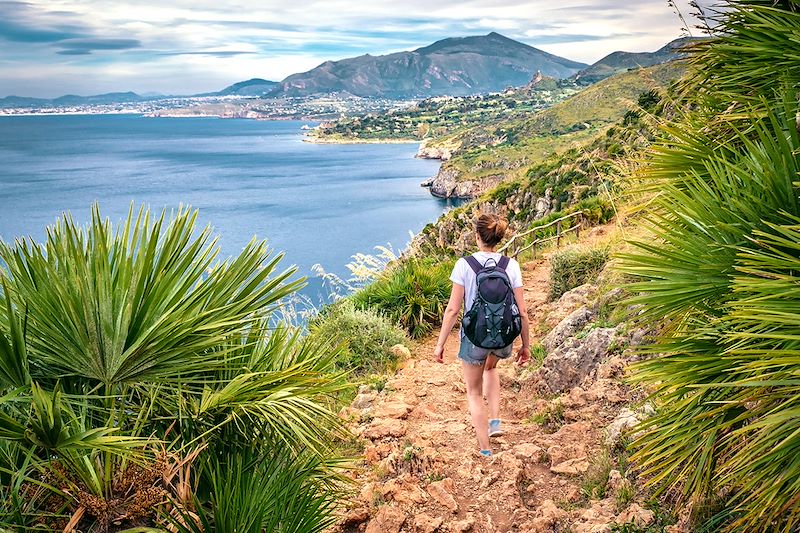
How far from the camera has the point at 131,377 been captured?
273cm

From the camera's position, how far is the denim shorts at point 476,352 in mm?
4598

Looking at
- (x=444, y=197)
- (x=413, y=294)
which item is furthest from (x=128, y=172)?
(x=413, y=294)

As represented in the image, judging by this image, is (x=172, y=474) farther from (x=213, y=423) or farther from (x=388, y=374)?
(x=388, y=374)

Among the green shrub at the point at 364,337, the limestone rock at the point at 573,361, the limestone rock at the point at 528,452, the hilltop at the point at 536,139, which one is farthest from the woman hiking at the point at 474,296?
the hilltop at the point at 536,139

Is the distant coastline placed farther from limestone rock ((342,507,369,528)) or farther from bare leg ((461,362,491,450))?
limestone rock ((342,507,369,528))

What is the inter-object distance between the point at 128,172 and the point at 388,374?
116m

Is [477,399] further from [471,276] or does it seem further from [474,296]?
[471,276]

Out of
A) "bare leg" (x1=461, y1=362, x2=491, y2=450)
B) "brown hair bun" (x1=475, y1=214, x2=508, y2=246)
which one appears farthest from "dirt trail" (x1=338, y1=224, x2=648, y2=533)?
"brown hair bun" (x1=475, y1=214, x2=508, y2=246)

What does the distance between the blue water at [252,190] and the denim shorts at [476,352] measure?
29148 mm

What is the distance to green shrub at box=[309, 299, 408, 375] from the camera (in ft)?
28.3

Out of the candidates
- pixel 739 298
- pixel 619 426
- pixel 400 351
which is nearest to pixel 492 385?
pixel 619 426

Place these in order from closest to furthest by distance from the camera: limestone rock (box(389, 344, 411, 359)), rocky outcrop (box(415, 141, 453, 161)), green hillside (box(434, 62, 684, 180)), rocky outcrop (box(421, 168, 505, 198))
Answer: limestone rock (box(389, 344, 411, 359)) < green hillside (box(434, 62, 684, 180)) < rocky outcrop (box(421, 168, 505, 198)) < rocky outcrop (box(415, 141, 453, 161))

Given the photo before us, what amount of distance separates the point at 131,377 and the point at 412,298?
7.68 m

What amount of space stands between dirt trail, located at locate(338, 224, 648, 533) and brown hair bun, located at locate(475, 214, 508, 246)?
1624 millimetres
